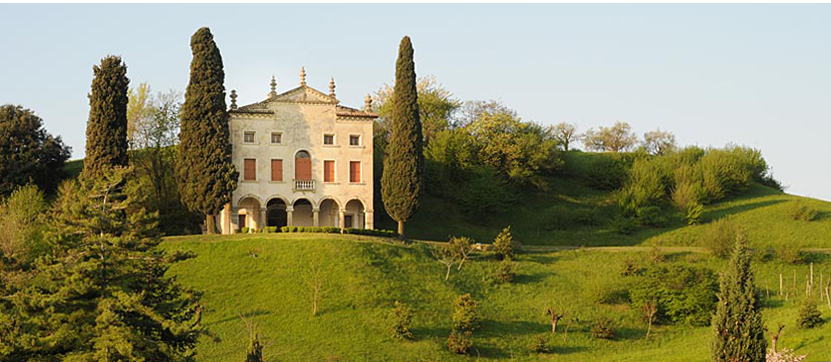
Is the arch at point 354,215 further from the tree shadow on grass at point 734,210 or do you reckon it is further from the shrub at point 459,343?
the tree shadow on grass at point 734,210

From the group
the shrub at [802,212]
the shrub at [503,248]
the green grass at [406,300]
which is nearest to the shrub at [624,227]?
the green grass at [406,300]

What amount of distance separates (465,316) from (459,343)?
231 cm

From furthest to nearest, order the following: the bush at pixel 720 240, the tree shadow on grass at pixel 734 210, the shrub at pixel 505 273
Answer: the tree shadow on grass at pixel 734 210 → the bush at pixel 720 240 → the shrub at pixel 505 273

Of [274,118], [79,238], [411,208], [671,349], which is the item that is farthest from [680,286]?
[79,238]

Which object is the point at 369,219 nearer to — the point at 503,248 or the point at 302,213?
the point at 302,213

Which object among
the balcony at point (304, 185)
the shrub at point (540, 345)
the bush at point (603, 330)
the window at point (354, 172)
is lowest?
the shrub at point (540, 345)

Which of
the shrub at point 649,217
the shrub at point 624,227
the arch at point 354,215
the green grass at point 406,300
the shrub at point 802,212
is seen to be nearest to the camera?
the green grass at point 406,300

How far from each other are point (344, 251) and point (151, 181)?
1691 centimetres

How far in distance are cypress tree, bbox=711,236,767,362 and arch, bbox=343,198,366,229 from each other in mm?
33140

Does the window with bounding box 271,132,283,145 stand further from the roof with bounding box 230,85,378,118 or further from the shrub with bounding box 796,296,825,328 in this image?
the shrub with bounding box 796,296,825,328

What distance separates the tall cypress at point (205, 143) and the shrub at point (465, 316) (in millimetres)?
17142

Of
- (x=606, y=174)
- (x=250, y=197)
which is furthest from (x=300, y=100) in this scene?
(x=606, y=174)

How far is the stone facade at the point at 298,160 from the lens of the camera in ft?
192

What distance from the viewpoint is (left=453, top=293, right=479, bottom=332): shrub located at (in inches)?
1719
